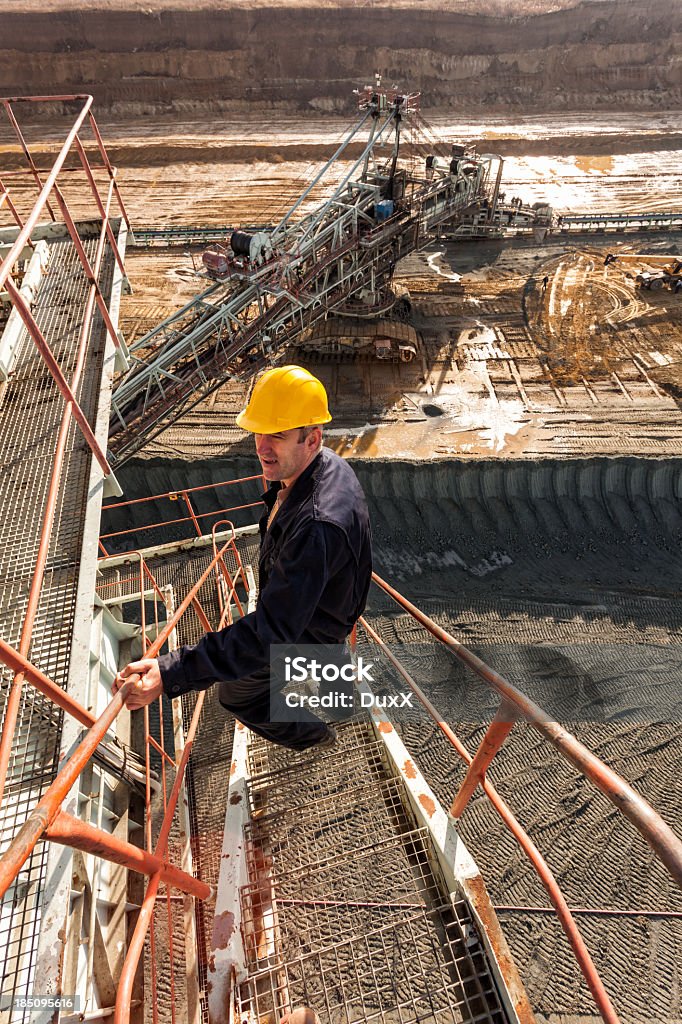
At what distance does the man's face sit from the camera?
2467 millimetres

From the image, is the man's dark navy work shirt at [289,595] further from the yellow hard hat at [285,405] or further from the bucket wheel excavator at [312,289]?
the bucket wheel excavator at [312,289]

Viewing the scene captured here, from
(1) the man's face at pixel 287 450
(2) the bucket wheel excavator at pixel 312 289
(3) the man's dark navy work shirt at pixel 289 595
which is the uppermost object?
(2) the bucket wheel excavator at pixel 312 289

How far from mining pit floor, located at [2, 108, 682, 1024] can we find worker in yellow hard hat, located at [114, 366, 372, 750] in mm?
5806

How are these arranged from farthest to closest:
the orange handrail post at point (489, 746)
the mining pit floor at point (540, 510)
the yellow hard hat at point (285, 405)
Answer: the mining pit floor at point (540, 510) → the yellow hard hat at point (285, 405) → the orange handrail post at point (489, 746)

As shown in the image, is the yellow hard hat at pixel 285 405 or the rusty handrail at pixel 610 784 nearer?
the rusty handrail at pixel 610 784

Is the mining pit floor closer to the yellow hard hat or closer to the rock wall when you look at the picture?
the yellow hard hat

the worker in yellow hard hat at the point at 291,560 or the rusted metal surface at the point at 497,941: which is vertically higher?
the worker in yellow hard hat at the point at 291,560

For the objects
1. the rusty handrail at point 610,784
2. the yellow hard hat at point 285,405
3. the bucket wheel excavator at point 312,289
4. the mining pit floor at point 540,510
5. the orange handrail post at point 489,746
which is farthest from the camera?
the bucket wheel excavator at point 312,289

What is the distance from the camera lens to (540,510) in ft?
36.5

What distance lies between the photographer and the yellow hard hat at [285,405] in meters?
2.45

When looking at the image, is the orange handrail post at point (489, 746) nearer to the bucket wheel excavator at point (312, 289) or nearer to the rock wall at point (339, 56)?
the bucket wheel excavator at point (312, 289)

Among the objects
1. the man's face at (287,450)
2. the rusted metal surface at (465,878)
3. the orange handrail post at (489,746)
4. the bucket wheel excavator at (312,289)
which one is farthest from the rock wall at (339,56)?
the orange handrail post at (489,746)

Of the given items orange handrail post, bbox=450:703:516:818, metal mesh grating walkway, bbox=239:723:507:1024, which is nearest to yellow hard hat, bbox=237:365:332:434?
orange handrail post, bbox=450:703:516:818

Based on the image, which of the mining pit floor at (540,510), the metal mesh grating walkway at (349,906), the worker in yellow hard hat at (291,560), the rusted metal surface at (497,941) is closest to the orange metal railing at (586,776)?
the rusted metal surface at (497,941)
